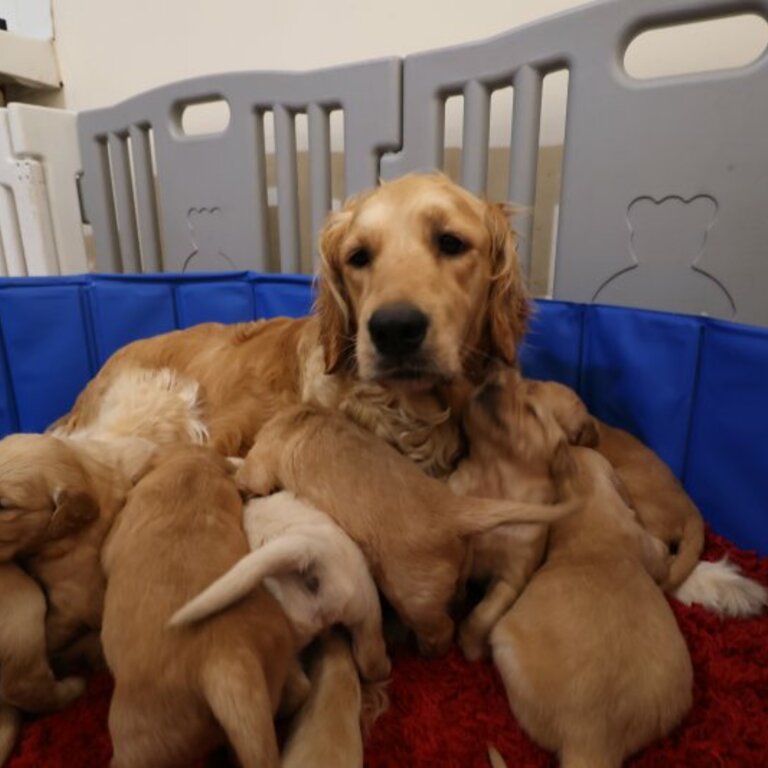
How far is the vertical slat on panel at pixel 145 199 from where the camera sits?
1.92 metres

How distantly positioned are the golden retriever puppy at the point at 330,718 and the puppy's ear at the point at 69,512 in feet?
1.29

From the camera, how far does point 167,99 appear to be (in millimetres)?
1797

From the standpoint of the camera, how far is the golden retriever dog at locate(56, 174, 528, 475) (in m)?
0.90

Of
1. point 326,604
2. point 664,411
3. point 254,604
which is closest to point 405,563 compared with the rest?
point 326,604

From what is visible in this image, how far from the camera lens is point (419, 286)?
35.8 inches

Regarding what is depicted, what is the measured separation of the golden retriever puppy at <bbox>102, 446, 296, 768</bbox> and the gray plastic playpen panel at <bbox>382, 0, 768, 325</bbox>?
994mm

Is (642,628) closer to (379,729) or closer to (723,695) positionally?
(723,695)

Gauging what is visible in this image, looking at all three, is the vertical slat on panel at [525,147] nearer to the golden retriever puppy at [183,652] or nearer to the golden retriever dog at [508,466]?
the golden retriever dog at [508,466]

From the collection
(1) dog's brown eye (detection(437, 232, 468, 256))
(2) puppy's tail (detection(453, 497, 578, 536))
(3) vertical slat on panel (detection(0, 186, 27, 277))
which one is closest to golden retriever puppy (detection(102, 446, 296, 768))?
(2) puppy's tail (detection(453, 497, 578, 536))

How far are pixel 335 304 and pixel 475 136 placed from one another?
0.61 meters

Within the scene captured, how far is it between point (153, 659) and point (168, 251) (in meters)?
1.64

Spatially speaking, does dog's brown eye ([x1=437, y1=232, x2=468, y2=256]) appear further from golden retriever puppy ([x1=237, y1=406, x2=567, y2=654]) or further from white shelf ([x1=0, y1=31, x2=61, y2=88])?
white shelf ([x1=0, y1=31, x2=61, y2=88])

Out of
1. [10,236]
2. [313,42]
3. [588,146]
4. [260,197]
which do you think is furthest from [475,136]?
[10,236]

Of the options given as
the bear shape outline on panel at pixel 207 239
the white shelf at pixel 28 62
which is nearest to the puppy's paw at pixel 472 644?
the bear shape outline on panel at pixel 207 239
